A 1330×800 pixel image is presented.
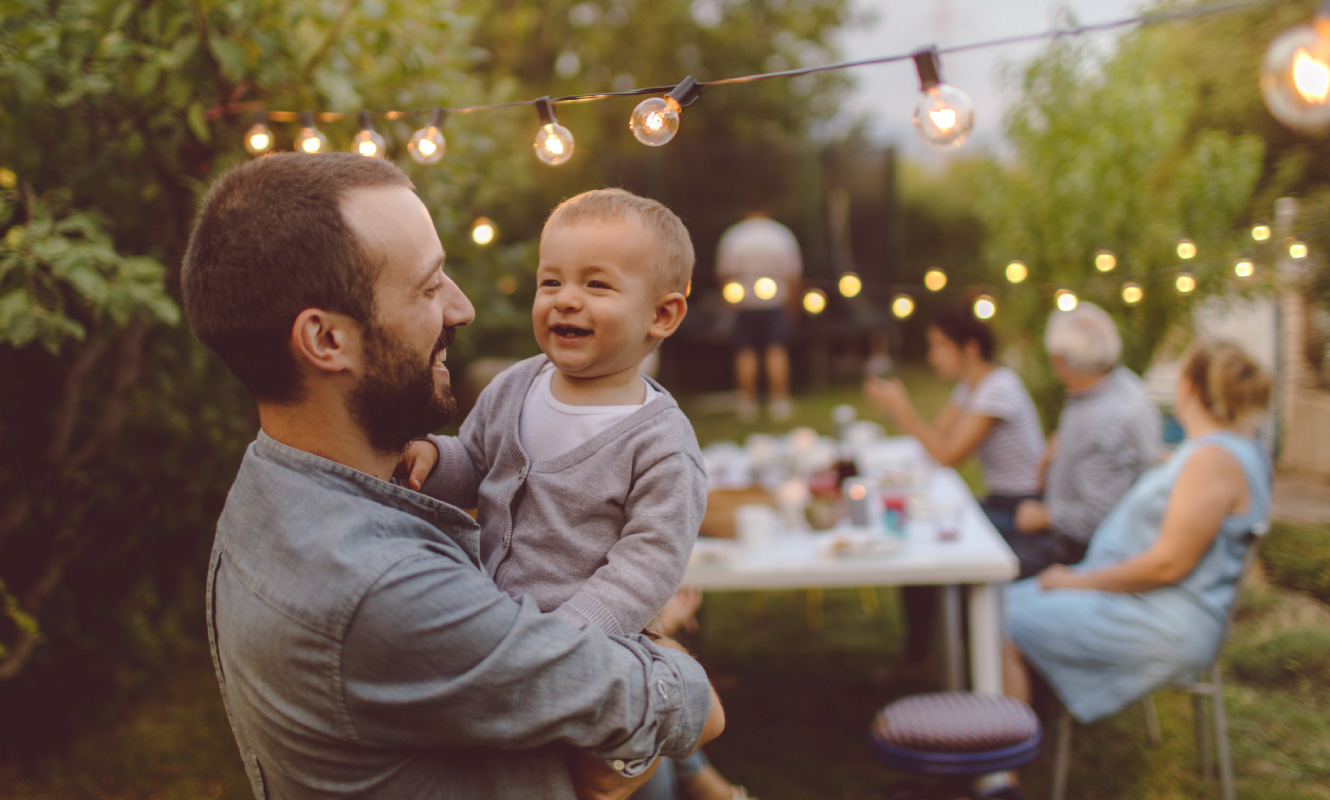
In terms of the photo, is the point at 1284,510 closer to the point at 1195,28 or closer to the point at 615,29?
the point at 1195,28

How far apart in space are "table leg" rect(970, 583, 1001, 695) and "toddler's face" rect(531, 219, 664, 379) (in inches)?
71.3

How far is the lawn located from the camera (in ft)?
9.87

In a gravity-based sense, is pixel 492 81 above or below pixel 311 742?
above

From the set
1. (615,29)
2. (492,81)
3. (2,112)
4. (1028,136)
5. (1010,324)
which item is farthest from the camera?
(615,29)

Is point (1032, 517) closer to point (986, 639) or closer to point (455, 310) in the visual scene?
point (986, 639)

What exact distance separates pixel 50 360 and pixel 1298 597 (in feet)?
14.8

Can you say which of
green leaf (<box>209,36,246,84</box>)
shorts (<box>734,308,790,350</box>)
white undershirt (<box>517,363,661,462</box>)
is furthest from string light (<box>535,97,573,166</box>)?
shorts (<box>734,308,790,350</box>)

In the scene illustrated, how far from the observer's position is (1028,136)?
5.01 meters

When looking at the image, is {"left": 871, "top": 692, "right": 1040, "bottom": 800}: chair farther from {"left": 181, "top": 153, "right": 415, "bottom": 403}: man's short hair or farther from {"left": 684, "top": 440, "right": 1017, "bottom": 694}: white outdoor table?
{"left": 181, "top": 153, "right": 415, "bottom": 403}: man's short hair

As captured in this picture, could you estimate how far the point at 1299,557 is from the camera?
300 cm

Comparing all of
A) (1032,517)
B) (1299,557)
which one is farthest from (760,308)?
(1299,557)

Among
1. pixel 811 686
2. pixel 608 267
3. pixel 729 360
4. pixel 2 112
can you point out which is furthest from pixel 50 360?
pixel 729 360

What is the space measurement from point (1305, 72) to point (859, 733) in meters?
2.89

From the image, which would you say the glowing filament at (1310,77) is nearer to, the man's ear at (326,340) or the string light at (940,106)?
the string light at (940,106)
